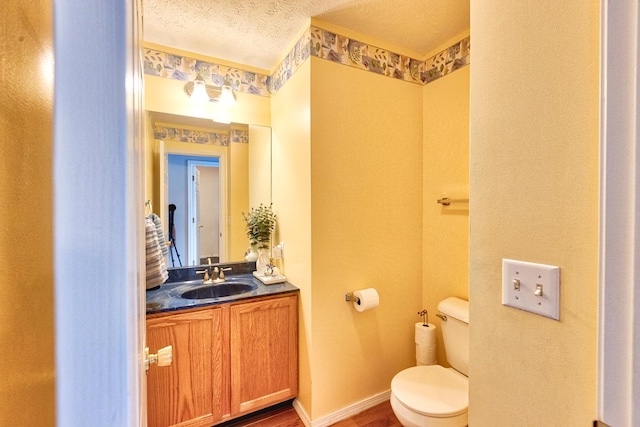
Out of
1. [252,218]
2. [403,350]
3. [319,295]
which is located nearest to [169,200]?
[252,218]

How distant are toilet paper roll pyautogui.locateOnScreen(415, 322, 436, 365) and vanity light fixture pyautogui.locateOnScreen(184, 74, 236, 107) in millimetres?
2077

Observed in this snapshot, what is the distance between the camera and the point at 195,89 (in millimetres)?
1881

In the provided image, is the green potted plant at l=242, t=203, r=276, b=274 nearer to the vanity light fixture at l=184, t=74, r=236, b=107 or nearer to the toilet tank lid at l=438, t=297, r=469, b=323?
the vanity light fixture at l=184, t=74, r=236, b=107

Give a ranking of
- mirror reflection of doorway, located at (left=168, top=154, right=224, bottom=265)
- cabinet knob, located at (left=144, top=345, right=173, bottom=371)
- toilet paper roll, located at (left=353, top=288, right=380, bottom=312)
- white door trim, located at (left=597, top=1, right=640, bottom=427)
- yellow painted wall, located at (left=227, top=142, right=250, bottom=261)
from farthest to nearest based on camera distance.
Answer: yellow painted wall, located at (left=227, top=142, right=250, bottom=261) < mirror reflection of doorway, located at (left=168, top=154, right=224, bottom=265) < toilet paper roll, located at (left=353, top=288, right=380, bottom=312) < cabinet knob, located at (left=144, top=345, right=173, bottom=371) < white door trim, located at (left=597, top=1, right=640, bottom=427)

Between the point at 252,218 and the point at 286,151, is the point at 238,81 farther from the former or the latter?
the point at 252,218

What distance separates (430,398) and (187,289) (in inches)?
60.0

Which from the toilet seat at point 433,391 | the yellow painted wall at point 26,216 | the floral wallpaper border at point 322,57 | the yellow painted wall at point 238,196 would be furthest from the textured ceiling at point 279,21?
the toilet seat at point 433,391

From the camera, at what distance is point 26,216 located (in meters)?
0.34

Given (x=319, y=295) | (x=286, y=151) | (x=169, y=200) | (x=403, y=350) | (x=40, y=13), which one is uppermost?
(x=286, y=151)

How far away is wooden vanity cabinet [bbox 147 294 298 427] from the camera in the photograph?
1424mm

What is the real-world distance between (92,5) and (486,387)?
113 cm

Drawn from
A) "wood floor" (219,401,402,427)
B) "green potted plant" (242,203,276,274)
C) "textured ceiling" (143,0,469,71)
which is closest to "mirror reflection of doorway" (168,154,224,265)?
"green potted plant" (242,203,276,274)

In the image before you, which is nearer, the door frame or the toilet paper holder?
the toilet paper holder

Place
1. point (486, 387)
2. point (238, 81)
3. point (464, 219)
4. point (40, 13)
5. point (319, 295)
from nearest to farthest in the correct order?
point (40, 13), point (486, 387), point (319, 295), point (464, 219), point (238, 81)
